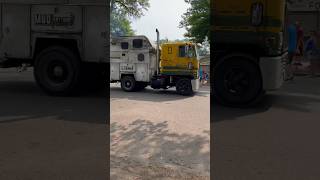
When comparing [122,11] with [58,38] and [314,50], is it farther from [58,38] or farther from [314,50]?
[314,50]

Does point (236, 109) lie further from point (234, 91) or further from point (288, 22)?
point (288, 22)

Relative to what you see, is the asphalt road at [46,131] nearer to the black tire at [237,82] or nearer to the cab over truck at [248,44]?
the black tire at [237,82]

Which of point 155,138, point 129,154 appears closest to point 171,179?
point 129,154

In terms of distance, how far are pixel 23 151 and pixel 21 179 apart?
0.96 feet

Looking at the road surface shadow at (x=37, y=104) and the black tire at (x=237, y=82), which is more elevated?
the black tire at (x=237, y=82)

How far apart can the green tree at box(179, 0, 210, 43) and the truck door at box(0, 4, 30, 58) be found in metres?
1.29

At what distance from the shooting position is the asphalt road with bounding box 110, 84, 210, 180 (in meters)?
3.82

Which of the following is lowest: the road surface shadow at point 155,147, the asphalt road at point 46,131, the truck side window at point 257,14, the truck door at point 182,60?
the road surface shadow at point 155,147

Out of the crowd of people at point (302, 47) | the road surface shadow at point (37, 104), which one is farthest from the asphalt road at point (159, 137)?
the crowd of people at point (302, 47)

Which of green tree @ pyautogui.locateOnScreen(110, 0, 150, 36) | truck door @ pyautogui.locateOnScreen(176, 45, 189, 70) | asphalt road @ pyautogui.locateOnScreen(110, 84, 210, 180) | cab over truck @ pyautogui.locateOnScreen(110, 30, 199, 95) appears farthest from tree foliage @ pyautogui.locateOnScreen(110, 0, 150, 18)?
truck door @ pyautogui.locateOnScreen(176, 45, 189, 70)

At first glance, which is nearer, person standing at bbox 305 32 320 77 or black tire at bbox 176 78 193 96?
person standing at bbox 305 32 320 77

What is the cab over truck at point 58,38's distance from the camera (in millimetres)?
3164

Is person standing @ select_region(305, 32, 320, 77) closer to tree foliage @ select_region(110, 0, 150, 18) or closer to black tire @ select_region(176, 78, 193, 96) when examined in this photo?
tree foliage @ select_region(110, 0, 150, 18)

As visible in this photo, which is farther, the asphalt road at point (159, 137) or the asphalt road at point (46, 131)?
the asphalt road at point (159, 137)
